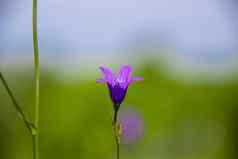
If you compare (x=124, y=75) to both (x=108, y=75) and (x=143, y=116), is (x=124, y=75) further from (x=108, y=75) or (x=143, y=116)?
(x=143, y=116)

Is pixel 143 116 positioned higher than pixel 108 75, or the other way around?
pixel 108 75

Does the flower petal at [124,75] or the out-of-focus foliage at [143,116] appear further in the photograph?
the out-of-focus foliage at [143,116]

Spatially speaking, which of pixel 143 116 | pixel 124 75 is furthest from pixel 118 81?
pixel 143 116

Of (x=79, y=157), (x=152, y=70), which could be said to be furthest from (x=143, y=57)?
(x=79, y=157)

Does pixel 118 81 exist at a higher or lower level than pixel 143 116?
higher

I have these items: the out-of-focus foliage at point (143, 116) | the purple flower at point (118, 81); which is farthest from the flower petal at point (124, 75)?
the out-of-focus foliage at point (143, 116)

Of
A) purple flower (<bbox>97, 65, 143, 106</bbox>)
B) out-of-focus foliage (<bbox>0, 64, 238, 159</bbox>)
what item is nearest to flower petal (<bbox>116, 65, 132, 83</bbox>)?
purple flower (<bbox>97, 65, 143, 106</bbox>)

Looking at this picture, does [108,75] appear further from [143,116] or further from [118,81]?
[143,116]

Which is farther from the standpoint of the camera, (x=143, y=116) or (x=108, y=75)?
(x=143, y=116)

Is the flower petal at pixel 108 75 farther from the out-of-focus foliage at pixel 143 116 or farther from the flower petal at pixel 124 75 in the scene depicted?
the out-of-focus foliage at pixel 143 116
